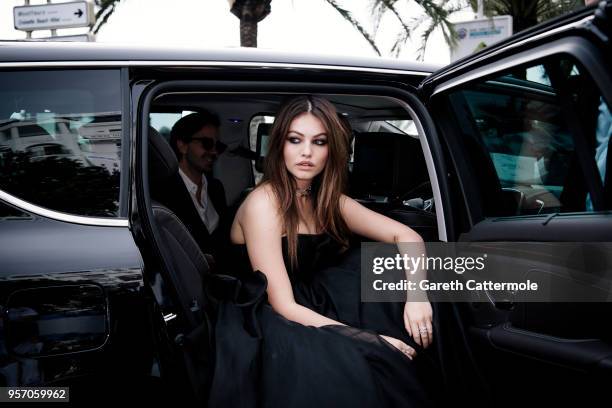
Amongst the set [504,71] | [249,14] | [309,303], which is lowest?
[309,303]

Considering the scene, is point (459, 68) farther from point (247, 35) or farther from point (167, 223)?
point (247, 35)

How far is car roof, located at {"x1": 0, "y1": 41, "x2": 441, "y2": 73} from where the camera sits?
173 centimetres

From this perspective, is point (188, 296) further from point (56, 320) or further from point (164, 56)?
point (164, 56)

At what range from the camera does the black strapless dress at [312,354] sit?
5.45 ft

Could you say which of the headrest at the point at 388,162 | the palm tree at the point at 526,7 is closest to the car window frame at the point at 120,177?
the headrest at the point at 388,162

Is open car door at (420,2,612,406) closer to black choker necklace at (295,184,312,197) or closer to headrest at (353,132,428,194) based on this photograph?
black choker necklace at (295,184,312,197)

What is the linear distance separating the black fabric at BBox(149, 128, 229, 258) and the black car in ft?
0.06

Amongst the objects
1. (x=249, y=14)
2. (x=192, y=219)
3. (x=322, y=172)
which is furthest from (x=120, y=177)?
(x=249, y=14)

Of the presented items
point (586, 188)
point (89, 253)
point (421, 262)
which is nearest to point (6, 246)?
point (89, 253)

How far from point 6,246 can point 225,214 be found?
7.32 ft

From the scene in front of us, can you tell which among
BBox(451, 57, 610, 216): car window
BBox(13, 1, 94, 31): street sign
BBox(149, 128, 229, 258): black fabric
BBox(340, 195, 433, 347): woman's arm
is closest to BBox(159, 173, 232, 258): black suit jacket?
BBox(149, 128, 229, 258): black fabric

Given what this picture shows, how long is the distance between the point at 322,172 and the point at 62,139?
1.12 m

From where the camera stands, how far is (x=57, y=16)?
24.2 ft

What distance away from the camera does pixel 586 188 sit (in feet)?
5.16
